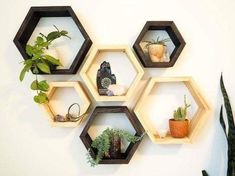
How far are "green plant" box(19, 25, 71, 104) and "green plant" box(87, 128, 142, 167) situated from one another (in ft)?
1.33

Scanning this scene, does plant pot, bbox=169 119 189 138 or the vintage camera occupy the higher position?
the vintage camera

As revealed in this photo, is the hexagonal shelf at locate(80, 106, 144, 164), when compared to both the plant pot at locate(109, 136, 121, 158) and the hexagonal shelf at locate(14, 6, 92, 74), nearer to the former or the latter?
the plant pot at locate(109, 136, 121, 158)

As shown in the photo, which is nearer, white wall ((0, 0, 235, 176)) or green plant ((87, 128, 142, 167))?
green plant ((87, 128, 142, 167))

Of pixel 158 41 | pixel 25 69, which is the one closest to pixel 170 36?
pixel 158 41

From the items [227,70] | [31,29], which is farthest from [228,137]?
[31,29]

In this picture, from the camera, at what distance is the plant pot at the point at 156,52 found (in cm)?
153

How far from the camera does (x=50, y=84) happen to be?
5.21 feet

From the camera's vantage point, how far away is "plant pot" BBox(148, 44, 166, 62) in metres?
1.53

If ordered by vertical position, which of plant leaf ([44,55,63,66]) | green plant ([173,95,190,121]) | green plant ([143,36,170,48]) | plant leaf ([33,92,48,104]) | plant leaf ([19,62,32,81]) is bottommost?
green plant ([173,95,190,121])

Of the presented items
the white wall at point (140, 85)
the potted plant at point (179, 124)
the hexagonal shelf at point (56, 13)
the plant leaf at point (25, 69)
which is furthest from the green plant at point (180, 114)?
the plant leaf at point (25, 69)

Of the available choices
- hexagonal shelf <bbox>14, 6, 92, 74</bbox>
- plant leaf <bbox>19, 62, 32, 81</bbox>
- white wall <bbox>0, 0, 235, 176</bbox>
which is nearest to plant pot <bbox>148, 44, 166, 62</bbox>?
white wall <bbox>0, 0, 235, 176</bbox>

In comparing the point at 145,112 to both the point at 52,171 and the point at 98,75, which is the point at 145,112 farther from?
the point at 52,171

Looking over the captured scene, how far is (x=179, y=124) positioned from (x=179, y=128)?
0.02m

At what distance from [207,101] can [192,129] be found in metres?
0.22
